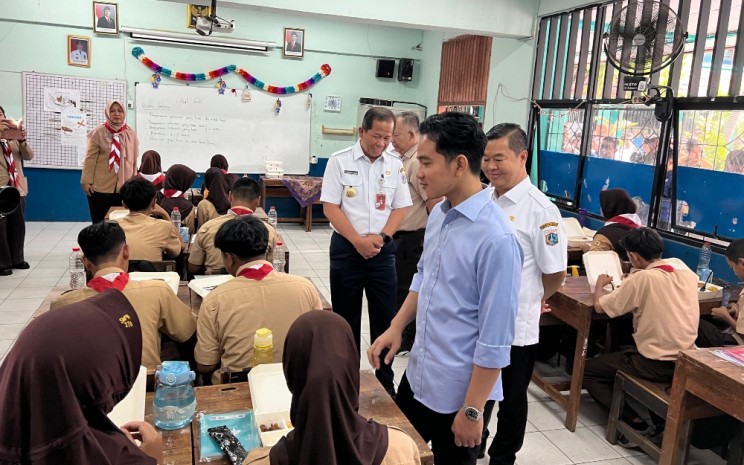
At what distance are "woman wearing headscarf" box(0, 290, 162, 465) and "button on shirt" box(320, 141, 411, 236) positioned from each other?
192 centimetres

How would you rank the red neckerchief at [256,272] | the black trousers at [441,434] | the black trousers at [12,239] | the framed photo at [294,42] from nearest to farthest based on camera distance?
the black trousers at [441,434] → the red neckerchief at [256,272] → the black trousers at [12,239] → the framed photo at [294,42]

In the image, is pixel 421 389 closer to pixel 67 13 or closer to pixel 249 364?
pixel 249 364

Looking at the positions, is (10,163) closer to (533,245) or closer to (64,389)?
(533,245)

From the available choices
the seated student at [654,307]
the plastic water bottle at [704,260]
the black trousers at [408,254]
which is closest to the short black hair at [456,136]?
the seated student at [654,307]

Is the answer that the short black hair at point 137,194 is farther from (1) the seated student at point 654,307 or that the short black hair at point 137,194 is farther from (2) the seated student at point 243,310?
(1) the seated student at point 654,307

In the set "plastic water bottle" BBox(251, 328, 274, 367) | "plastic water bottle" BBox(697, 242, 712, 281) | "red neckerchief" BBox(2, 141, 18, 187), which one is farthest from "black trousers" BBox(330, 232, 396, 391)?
"red neckerchief" BBox(2, 141, 18, 187)

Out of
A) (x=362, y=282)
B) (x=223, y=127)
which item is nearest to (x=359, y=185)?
(x=362, y=282)

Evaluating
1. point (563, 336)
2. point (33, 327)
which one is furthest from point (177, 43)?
point (33, 327)

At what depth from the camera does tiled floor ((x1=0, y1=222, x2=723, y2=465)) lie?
8.91 ft

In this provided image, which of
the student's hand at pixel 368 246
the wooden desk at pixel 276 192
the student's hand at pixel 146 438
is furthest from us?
the wooden desk at pixel 276 192

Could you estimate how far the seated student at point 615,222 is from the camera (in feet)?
12.3

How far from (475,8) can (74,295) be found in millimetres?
4741

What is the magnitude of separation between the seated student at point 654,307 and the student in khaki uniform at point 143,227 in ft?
8.28

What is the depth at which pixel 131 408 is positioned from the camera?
148cm
